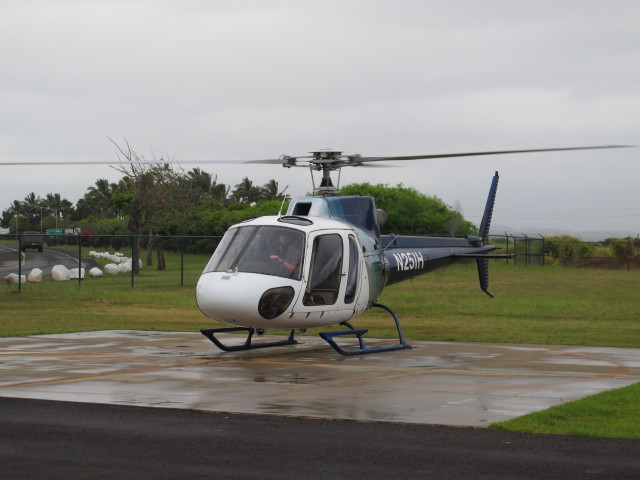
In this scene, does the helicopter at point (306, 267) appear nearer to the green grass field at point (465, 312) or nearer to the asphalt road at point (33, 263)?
the green grass field at point (465, 312)

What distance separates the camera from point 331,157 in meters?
17.1

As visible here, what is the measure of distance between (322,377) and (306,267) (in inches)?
87.8

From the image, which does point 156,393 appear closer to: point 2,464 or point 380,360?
point 2,464

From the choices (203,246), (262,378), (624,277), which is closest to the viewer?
(262,378)

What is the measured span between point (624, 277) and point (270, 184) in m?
78.4

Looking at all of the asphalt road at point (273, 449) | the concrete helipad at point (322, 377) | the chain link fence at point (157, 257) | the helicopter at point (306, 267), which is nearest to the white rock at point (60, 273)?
the chain link fence at point (157, 257)

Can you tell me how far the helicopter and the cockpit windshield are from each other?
0.05 feet

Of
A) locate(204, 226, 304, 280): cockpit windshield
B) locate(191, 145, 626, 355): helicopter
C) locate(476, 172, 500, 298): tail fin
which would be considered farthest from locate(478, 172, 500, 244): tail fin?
locate(204, 226, 304, 280): cockpit windshield

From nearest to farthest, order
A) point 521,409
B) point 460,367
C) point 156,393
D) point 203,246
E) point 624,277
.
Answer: point 521,409 → point 156,393 → point 460,367 → point 624,277 → point 203,246

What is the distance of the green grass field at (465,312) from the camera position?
1102cm

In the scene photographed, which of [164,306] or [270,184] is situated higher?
[270,184]

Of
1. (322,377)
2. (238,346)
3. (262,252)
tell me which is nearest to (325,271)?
(262,252)

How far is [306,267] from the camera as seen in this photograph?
1536 cm

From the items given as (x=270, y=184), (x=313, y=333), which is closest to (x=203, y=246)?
(x=313, y=333)
